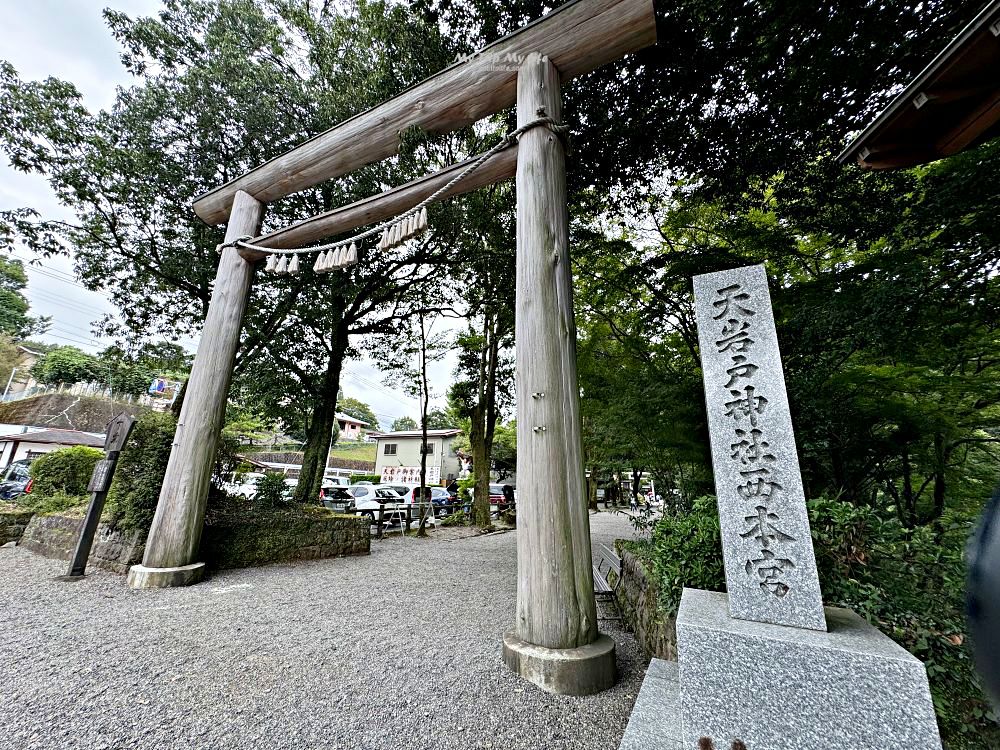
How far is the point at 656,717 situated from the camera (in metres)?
1.76

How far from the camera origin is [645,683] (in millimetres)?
2055

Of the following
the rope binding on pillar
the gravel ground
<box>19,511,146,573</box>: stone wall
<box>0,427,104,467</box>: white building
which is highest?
the rope binding on pillar

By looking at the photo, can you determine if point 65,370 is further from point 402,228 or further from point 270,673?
point 270,673

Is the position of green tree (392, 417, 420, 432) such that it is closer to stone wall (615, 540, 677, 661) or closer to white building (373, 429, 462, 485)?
white building (373, 429, 462, 485)

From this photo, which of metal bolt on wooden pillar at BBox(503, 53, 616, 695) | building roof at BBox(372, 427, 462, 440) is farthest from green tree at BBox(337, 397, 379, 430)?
metal bolt on wooden pillar at BBox(503, 53, 616, 695)

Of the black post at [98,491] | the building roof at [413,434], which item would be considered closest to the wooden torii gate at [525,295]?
the black post at [98,491]

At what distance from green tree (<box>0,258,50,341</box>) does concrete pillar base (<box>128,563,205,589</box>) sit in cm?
3486

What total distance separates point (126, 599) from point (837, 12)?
805 centimetres

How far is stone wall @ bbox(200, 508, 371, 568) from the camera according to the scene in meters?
4.82

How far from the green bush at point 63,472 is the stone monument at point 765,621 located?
10.4 m

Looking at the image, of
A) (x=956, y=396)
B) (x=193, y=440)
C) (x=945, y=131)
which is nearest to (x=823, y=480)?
(x=956, y=396)

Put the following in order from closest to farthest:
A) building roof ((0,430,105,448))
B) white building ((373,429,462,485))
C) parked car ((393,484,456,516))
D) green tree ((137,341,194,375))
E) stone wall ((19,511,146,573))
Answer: stone wall ((19,511,146,573))
green tree ((137,341,194,375))
building roof ((0,430,105,448))
parked car ((393,484,456,516))
white building ((373,429,462,485))

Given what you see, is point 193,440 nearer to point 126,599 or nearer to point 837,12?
point 126,599

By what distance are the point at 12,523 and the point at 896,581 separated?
33.5 feet
